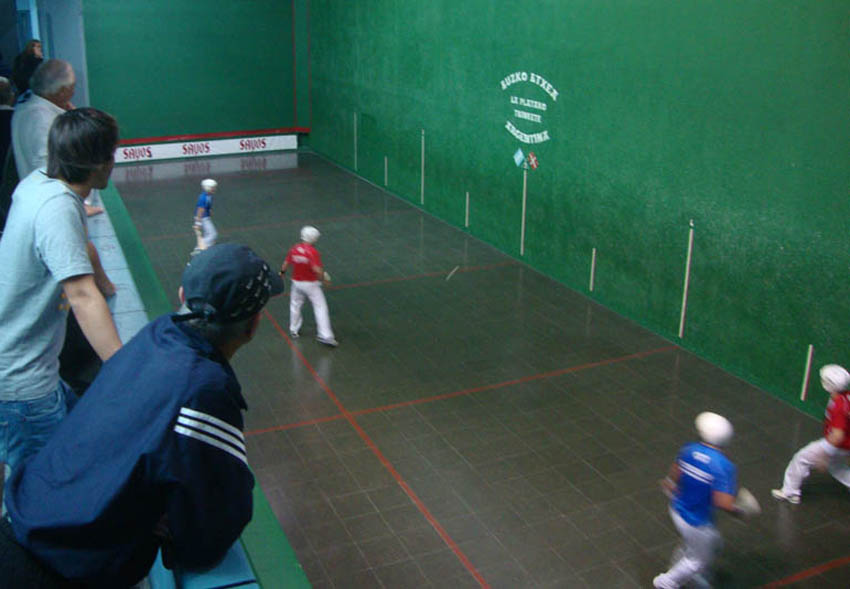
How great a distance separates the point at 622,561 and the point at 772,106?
4974mm

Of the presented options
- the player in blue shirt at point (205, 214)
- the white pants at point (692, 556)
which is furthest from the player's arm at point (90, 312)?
the player in blue shirt at point (205, 214)

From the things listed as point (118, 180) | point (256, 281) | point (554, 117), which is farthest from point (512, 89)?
point (256, 281)

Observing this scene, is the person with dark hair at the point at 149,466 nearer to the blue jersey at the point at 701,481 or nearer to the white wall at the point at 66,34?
the blue jersey at the point at 701,481

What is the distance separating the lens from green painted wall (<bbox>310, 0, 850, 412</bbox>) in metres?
7.97

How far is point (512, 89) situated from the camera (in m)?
12.6

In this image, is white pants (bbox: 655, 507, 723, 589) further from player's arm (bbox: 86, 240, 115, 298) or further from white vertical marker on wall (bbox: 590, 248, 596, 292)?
white vertical marker on wall (bbox: 590, 248, 596, 292)

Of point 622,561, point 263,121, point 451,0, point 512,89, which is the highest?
point 451,0

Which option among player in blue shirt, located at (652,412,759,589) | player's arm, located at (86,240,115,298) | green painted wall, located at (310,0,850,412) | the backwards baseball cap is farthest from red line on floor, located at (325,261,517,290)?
the backwards baseball cap

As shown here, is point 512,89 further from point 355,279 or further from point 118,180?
point 118,180

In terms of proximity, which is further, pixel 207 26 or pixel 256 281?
pixel 207 26

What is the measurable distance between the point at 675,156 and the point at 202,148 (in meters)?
14.1

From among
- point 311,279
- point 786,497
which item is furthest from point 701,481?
point 311,279

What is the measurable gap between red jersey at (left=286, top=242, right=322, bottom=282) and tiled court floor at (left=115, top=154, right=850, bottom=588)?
2.57ft

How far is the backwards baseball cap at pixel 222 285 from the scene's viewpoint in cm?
229
